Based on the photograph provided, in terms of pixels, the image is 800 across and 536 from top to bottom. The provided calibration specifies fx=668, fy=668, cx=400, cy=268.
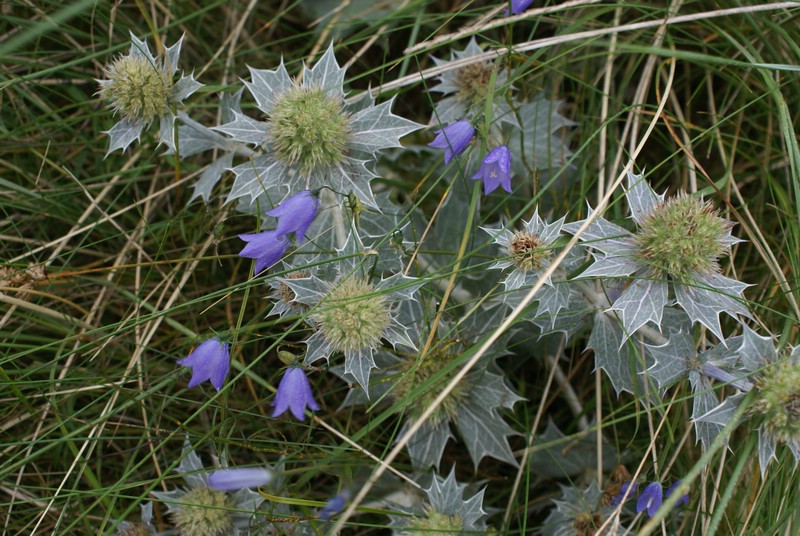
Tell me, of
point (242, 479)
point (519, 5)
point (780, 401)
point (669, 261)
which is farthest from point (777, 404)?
point (519, 5)

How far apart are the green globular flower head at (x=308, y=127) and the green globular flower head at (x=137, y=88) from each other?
15.2 inches

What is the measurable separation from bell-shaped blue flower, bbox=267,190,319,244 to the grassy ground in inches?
9.1

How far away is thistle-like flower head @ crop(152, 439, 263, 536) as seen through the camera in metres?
1.95

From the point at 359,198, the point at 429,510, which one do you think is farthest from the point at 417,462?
the point at 359,198

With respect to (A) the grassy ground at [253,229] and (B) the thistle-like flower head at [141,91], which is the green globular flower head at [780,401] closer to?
(A) the grassy ground at [253,229]

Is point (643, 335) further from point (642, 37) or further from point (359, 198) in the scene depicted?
point (642, 37)

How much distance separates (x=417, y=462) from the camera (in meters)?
2.23

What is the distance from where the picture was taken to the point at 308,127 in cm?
186

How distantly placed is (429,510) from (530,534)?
569 mm

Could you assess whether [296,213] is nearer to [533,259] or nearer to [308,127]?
[308,127]

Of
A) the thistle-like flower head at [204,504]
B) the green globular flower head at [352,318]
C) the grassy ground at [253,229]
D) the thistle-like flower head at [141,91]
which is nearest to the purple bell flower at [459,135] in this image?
the grassy ground at [253,229]

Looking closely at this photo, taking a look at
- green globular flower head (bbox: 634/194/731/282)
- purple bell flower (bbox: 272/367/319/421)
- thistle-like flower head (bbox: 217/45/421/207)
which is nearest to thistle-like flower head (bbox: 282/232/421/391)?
purple bell flower (bbox: 272/367/319/421)

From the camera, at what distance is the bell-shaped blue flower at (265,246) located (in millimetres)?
1761

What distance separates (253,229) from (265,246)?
91cm
